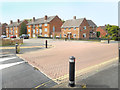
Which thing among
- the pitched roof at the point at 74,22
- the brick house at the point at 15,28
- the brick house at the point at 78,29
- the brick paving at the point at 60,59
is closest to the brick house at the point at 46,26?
the brick house at the point at 78,29

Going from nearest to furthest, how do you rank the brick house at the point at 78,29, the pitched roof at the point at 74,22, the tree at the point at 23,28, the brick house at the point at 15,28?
the brick house at the point at 78,29
the pitched roof at the point at 74,22
the tree at the point at 23,28
the brick house at the point at 15,28

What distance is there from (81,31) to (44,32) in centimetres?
1755

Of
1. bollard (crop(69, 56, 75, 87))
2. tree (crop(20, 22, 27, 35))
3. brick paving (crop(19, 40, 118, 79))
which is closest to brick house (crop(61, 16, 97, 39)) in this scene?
tree (crop(20, 22, 27, 35))

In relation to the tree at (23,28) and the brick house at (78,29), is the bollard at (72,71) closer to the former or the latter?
the brick house at (78,29)

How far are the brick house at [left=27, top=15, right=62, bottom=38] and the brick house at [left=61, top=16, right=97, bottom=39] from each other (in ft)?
18.8

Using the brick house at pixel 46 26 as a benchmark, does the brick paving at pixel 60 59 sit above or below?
below

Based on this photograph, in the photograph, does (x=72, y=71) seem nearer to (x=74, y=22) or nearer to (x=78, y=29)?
(x=78, y=29)

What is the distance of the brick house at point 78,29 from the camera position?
129ft

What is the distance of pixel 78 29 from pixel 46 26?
1538 centimetres

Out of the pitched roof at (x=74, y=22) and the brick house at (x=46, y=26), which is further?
the brick house at (x=46, y=26)

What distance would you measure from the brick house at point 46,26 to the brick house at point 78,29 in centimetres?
572

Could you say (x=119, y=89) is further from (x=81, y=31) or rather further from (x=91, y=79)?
(x=81, y=31)

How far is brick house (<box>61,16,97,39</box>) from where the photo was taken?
39.2m

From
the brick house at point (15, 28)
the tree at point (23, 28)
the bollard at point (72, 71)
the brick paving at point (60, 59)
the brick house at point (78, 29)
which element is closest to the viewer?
the bollard at point (72, 71)
